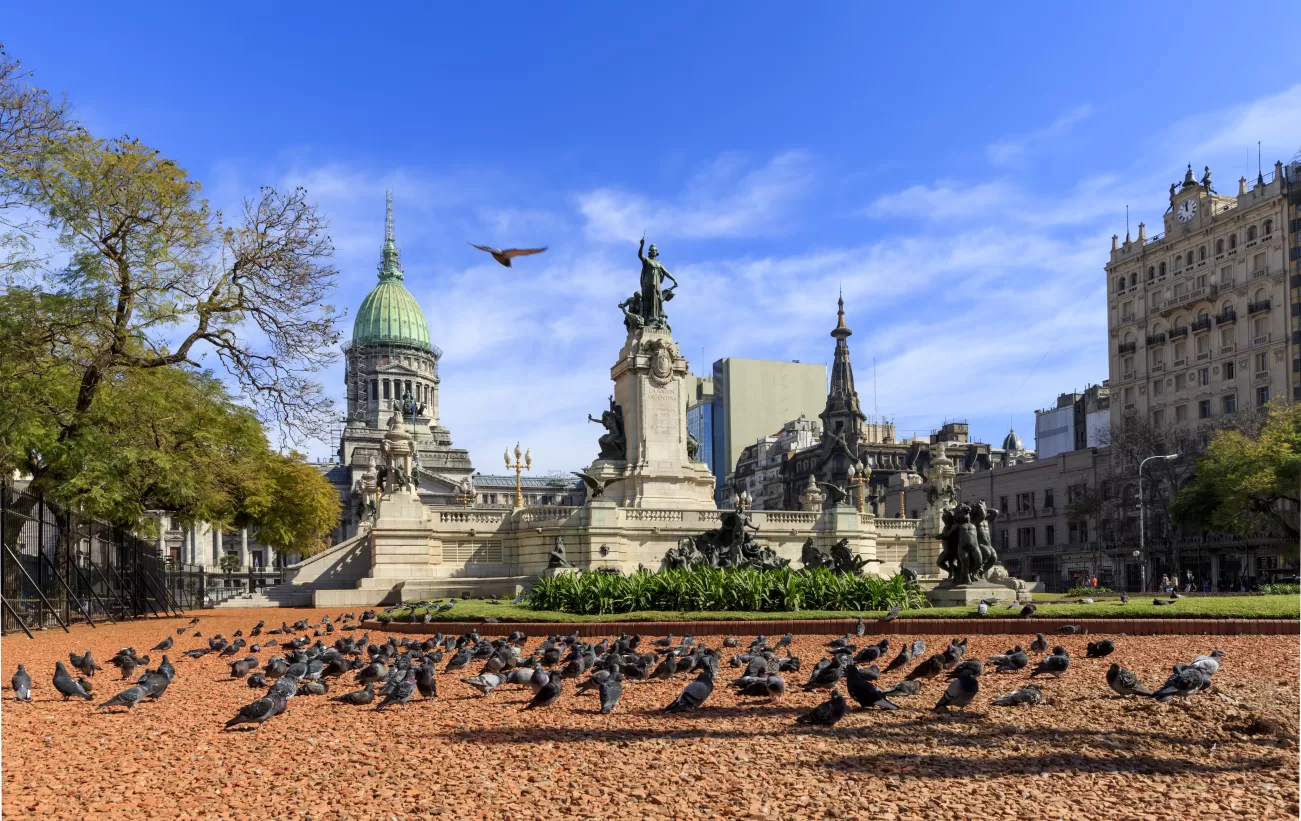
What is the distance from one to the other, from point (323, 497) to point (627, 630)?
147ft

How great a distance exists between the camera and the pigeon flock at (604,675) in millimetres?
12938

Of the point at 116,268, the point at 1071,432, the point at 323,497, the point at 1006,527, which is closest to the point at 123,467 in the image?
the point at 116,268

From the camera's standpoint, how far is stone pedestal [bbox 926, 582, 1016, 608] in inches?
1118

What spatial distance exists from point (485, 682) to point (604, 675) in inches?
78.8

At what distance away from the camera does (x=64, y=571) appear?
103 feet

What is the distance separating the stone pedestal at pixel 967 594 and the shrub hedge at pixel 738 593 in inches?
17.8

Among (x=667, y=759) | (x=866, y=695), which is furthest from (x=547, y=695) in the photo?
(x=866, y=695)

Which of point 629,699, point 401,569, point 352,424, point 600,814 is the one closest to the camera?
point 600,814

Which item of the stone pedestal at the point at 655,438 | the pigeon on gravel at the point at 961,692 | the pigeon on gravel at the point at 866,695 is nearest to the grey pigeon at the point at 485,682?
the pigeon on gravel at the point at 866,695

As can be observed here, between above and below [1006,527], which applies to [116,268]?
above

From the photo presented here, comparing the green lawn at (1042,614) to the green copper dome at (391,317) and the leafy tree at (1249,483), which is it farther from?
the green copper dome at (391,317)

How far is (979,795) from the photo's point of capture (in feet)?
30.8

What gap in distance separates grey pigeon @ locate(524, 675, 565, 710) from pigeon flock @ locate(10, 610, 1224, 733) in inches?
0.6

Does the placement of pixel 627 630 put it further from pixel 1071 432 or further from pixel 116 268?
pixel 1071 432
